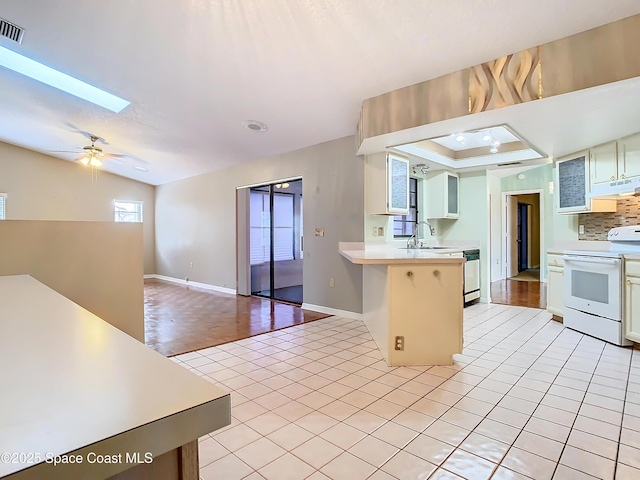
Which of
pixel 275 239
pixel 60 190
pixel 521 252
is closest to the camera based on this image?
pixel 275 239

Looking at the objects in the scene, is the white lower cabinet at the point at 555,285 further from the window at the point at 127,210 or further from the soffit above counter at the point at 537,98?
the window at the point at 127,210

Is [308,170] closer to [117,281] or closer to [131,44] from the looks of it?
[131,44]

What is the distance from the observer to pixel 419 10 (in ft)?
7.11

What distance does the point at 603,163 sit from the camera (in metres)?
3.83

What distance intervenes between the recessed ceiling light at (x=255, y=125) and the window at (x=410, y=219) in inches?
86.5

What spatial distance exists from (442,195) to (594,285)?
2431 mm

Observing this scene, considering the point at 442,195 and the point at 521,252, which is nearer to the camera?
the point at 442,195

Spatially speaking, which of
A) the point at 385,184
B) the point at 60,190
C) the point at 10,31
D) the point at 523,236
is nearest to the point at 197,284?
the point at 60,190

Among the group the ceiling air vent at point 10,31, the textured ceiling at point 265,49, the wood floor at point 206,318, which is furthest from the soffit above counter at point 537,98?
the ceiling air vent at point 10,31

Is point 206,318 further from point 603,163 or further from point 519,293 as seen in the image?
point 519,293

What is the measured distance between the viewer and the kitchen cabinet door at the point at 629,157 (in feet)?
11.3

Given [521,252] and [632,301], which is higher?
[521,252]

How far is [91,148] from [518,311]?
6881 mm

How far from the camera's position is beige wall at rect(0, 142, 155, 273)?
22.0ft
